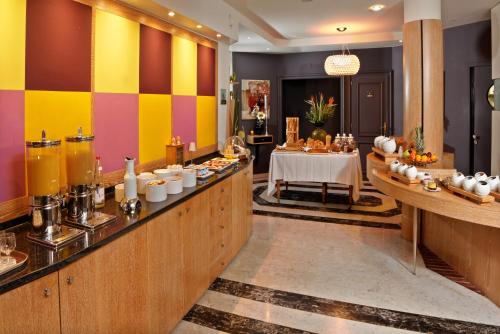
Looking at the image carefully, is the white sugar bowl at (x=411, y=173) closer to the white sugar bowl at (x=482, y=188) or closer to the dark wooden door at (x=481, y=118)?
the white sugar bowl at (x=482, y=188)

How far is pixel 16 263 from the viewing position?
1544mm

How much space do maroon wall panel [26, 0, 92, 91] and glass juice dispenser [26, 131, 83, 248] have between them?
22.8 inches

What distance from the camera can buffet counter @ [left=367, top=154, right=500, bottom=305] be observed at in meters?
2.86

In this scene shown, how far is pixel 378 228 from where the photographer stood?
5.14 metres

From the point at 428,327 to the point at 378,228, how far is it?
2429 millimetres

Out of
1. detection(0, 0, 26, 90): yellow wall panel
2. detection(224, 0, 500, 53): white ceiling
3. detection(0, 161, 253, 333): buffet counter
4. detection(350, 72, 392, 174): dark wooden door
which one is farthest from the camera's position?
detection(350, 72, 392, 174): dark wooden door

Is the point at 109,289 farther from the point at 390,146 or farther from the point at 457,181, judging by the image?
the point at 390,146

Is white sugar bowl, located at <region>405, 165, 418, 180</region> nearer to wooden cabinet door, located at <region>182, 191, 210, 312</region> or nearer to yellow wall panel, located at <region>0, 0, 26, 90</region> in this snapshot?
wooden cabinet door, located at <region>182, 191, 210, 312</region>

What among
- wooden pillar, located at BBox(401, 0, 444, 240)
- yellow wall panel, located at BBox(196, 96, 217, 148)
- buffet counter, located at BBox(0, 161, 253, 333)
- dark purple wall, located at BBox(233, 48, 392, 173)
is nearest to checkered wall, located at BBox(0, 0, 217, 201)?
yellow wall panel, located at BBox(196, 96, 217, 148)

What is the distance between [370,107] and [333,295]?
618cm

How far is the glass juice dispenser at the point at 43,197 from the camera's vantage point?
6.15 feet

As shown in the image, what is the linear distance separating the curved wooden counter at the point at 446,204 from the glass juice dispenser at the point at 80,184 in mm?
2402

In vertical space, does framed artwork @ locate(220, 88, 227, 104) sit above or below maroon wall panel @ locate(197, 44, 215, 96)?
below

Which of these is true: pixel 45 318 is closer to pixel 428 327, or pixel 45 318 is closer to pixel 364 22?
pixel 428 327
